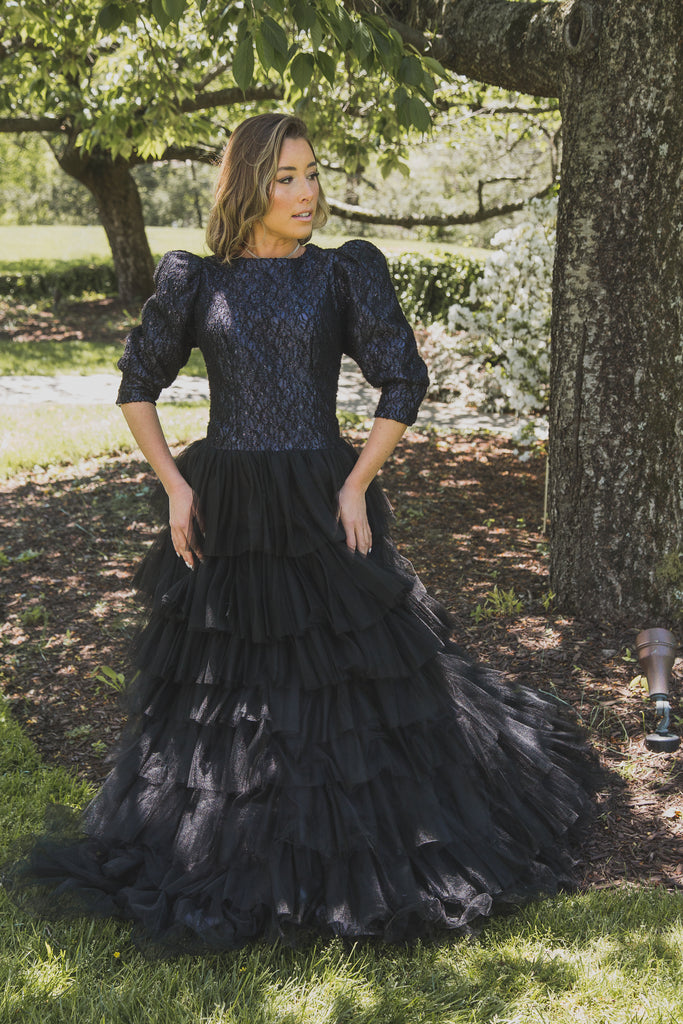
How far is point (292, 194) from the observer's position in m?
2.54

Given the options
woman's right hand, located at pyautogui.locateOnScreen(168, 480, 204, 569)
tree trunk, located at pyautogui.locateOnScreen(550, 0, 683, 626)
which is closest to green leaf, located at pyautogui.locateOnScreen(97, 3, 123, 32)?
tree trunk, located at pyautogui.locateOnScreen(550, 0, 683, 626)

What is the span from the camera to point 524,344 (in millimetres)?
6719

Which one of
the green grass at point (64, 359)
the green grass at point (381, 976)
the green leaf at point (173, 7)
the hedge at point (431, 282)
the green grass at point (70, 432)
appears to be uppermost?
the green leaf at point (173, 7)

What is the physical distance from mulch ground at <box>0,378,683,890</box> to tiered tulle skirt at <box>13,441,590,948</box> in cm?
42

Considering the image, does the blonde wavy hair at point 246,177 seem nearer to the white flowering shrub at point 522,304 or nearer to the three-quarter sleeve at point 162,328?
the three-quarter sleeve at point 162,328

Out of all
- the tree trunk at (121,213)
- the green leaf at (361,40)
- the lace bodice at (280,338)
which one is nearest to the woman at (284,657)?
the lace bodice at (280,338)

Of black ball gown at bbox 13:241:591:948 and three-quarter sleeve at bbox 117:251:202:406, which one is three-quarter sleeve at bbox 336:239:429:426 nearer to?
black ball gown at bbox 13:241:591:948

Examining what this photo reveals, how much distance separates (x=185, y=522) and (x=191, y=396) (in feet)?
25.5

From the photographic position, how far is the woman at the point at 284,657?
2.48 meters

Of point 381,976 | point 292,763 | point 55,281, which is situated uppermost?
point 55,281

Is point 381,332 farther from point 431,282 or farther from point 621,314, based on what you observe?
point 431,282

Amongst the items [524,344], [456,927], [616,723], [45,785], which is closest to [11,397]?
[524,344]

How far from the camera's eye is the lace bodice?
2553 millimetres

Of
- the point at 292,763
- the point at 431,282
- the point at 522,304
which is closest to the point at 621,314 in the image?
the point at 292,763
